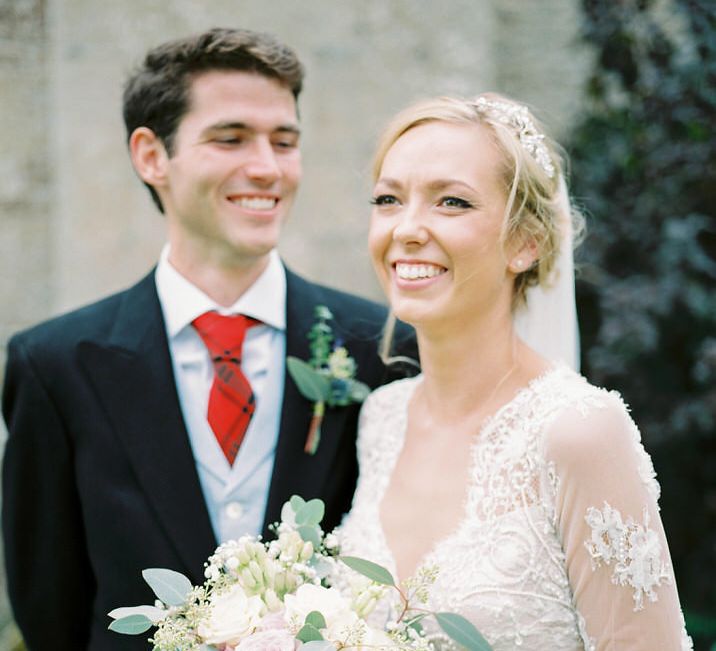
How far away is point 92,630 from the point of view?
9.04ft

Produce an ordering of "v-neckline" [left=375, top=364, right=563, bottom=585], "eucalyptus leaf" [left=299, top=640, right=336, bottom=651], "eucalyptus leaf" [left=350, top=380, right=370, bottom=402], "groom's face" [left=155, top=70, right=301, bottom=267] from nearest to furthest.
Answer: "eucalyptus leaf" [left=299, top=640, right=336, bottom=651]
"v-neckline" [left=375, top=364, right=563, bottom=585]
"eucalyptus leaf" [left=350, top=380, right=370, bottom=402]
"groom's face" [left=155, top=70, right=301, bottom=267]

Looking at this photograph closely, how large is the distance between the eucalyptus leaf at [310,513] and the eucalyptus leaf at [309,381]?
2.17ft

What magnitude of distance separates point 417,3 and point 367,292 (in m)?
1.63

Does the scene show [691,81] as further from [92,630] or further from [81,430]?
[92,630]

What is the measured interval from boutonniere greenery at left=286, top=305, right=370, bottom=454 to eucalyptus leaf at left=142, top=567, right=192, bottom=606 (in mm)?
791

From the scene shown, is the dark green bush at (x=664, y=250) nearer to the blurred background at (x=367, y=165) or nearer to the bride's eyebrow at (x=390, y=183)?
the blurred background at (x=367, y=165)

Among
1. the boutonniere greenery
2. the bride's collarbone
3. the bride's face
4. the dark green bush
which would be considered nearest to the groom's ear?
the boutonniere greenery

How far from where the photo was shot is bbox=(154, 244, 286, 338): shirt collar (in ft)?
9.27

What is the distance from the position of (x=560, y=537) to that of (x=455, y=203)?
798 millimetres

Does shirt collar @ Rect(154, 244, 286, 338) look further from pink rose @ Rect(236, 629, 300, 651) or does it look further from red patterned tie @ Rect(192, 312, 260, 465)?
pink rose @ Rect(236, 629, 300, 651)

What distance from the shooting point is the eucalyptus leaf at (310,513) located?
2.02m

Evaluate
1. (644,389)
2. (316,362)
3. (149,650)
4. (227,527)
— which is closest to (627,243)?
(644,389)

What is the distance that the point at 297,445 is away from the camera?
105 inches

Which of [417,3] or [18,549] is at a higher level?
[417,3]
